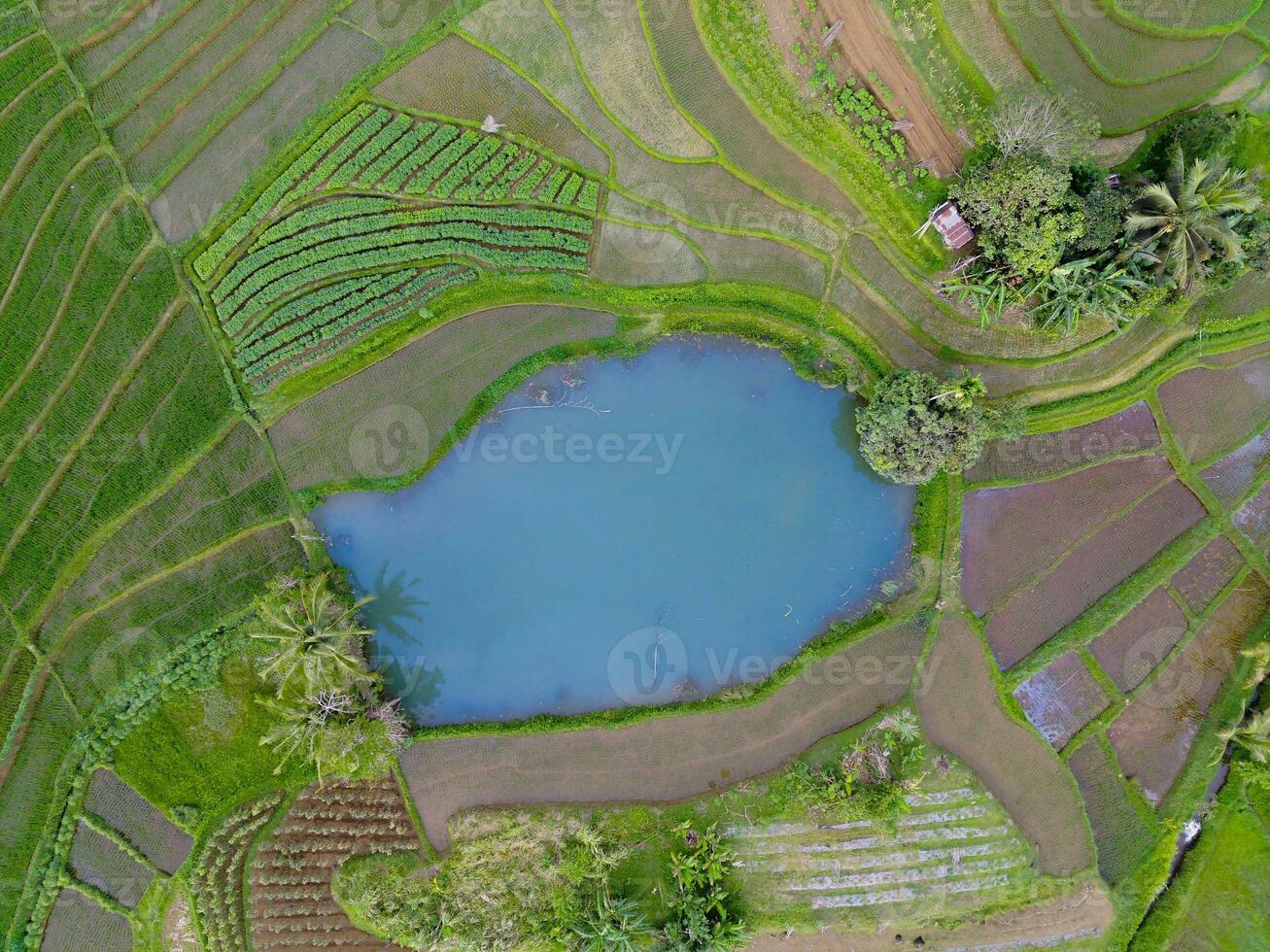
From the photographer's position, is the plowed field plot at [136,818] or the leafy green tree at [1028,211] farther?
the plowed field plot at [136,818]

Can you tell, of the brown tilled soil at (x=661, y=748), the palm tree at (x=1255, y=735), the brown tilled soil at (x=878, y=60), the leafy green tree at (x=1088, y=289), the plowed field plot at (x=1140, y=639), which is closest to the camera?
the leafy green tree at (x=1088, y=289)

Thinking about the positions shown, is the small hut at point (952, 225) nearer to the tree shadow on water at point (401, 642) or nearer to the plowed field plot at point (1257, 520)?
the plowed field plot at point (1257, 520)

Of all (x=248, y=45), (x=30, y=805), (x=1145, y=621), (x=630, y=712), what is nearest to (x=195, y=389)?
(x=248, y=45)

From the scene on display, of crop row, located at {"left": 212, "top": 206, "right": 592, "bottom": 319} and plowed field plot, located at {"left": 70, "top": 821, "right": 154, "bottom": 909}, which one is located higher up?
crop row, located at {"left": 212, "top": 206, "right": 592, "bottom": 319}

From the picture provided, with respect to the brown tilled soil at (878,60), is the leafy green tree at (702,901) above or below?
below

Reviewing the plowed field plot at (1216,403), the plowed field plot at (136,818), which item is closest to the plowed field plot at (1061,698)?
the plowed field plot at (1216,403)

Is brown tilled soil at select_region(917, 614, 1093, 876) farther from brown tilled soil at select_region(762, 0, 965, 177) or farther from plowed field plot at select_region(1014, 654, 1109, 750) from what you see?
brown tilled soil at select_region(762, 0, 965, 177)

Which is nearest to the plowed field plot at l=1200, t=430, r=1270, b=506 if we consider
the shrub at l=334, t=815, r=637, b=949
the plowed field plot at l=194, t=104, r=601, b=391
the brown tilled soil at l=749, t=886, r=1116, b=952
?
the brown tilled soil at l=749, t=886, r=1116, b=952

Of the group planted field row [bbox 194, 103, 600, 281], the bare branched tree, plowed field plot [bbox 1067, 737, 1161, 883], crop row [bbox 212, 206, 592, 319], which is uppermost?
planted field row [bbox 194, 103, 600, 281]
